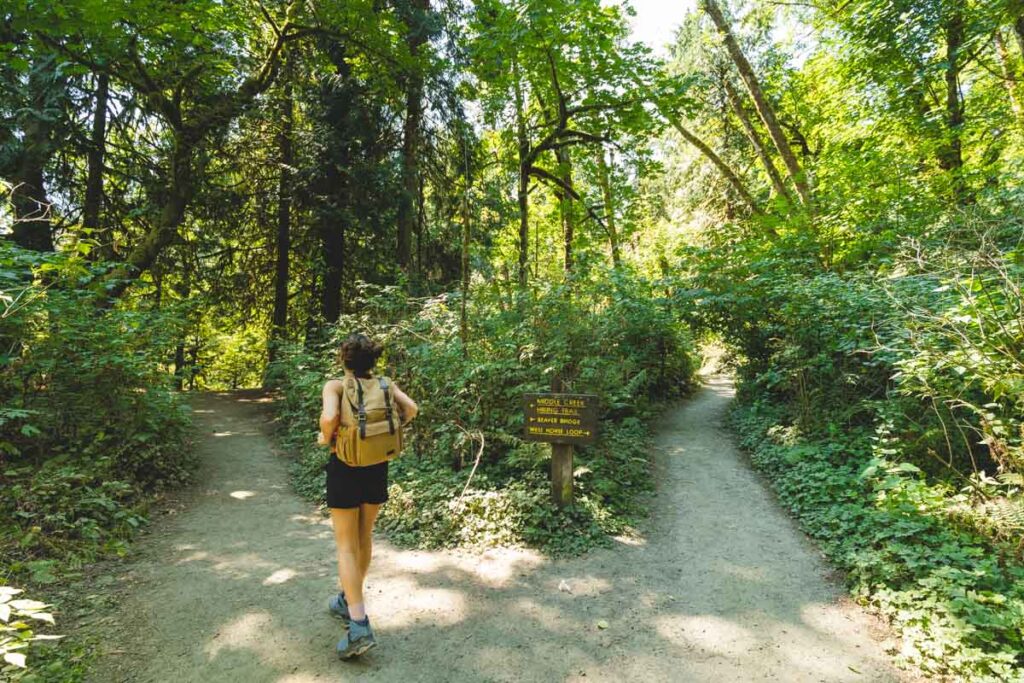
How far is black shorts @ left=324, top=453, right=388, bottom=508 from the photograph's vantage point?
125 inches

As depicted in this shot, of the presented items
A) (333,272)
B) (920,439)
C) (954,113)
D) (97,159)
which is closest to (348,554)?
(920,439)

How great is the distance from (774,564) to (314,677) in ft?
12.9

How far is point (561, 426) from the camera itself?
512 cm

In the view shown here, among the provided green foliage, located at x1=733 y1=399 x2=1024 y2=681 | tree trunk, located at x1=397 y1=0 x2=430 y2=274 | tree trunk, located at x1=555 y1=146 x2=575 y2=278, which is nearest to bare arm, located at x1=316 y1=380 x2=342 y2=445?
green foliage, located at x1=733 y1=399 x2=1024 y2=681

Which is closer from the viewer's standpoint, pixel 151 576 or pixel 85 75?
pixel 151 576

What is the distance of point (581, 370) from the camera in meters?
6.56

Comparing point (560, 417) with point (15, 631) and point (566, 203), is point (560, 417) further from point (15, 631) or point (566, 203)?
point (566, 203)

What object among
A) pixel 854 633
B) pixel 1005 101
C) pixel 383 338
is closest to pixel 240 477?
pixel 383 338

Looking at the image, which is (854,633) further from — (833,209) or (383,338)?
(833,209)

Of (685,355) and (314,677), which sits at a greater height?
(685,355)

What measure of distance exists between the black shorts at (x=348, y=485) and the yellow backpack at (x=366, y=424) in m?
0.08

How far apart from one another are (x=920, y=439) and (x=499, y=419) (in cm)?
454

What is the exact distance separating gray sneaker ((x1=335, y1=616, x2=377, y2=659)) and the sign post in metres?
2.48

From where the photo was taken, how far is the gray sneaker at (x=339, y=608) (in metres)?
3.54
